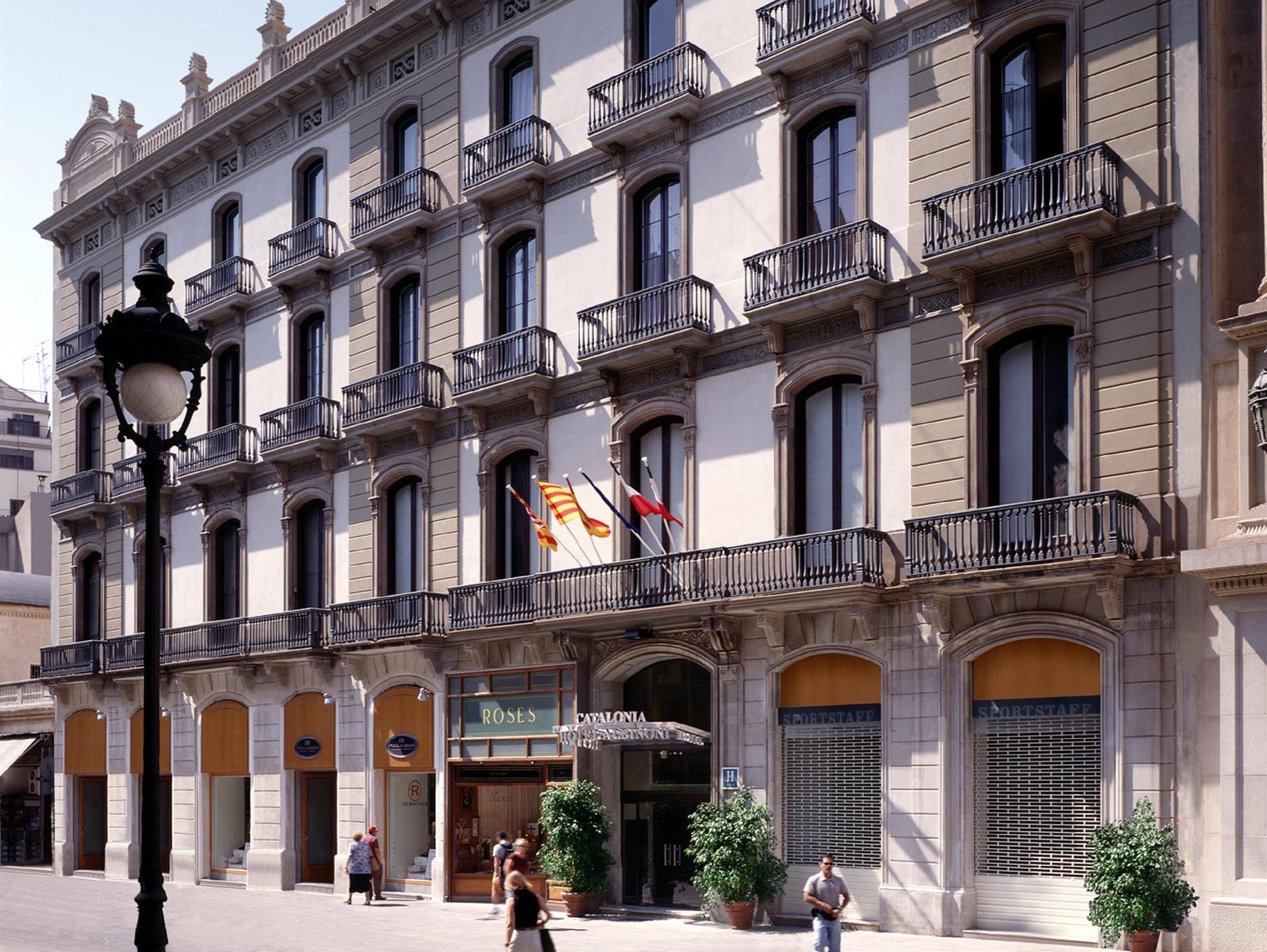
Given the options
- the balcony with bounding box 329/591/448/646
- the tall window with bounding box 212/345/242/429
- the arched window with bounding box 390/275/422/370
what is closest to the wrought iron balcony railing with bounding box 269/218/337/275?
the arched window with bounding box 390/275/422/370

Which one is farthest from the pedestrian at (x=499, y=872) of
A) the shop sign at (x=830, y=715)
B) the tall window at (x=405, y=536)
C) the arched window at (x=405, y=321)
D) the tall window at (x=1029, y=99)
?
the tall window at (x=1029, y=99)

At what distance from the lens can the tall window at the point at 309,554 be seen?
36062 mm

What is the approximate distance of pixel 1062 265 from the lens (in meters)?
22.2

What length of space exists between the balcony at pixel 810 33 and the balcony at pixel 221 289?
17.3m

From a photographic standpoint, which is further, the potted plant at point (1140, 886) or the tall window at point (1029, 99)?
the tall window at point (1029, 99)

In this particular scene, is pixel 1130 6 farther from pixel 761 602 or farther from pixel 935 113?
pixel 761 602

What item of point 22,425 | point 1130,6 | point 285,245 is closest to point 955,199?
point 1130,6

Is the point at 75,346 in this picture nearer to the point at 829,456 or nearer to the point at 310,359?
the point at 310,359

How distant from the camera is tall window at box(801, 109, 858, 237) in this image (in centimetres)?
2556

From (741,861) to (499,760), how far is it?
7570 mm

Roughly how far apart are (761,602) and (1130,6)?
10.5 m

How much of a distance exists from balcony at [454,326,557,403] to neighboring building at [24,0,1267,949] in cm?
18

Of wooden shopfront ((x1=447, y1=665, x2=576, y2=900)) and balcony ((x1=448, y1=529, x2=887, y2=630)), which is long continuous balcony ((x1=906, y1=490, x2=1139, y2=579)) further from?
wooden shopfront ((x1=447, y1=665, x2=576, y2=900))

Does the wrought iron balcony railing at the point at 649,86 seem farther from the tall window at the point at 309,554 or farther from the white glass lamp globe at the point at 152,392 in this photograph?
the white glass lamp globe at the point at 152,392
